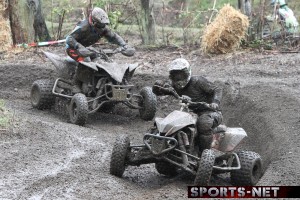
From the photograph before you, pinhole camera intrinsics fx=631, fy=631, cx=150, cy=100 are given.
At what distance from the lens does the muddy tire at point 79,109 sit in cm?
1038

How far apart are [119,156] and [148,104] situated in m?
3.48

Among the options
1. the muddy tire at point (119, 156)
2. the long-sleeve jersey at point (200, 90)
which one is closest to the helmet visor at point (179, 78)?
the long-sleeve jersey at point (200, 90)

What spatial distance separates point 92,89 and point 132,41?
6889 mm

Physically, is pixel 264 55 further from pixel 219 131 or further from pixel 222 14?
pixel 219 131

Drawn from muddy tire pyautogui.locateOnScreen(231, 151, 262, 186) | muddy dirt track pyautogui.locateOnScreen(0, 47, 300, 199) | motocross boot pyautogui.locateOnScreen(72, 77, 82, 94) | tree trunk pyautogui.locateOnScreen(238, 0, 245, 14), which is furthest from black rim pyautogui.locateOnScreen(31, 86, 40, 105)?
tree trunk pyautogui.locateOnScreen(238, 0, 245, 14)

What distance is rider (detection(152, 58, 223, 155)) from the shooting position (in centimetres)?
779

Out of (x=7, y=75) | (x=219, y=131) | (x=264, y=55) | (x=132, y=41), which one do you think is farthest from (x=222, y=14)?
(x=219, y=131)

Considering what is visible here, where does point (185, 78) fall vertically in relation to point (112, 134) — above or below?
above

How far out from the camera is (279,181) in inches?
277

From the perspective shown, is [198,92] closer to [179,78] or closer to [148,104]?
[179,78]

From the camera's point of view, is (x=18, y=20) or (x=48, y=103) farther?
(x=18, y=20)

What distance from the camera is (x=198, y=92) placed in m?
8.16

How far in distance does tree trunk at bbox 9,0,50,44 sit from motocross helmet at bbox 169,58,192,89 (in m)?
8.86

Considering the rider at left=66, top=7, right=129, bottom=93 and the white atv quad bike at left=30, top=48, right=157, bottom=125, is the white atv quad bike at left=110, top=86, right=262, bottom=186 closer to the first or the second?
the white atv quad bike at left=30, top=48, right=157, bottom=125
